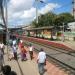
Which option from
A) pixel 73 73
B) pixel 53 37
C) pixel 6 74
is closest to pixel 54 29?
pixel 53 37

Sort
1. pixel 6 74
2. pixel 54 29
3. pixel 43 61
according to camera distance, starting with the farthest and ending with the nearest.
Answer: pixel 54 29 < pixel 43 61 < pixel 6 74

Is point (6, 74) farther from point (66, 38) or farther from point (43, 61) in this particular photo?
point (66, 38)

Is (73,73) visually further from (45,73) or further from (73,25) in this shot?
(73,25)

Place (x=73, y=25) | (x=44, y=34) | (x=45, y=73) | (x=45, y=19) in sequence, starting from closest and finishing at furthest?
(x=45, y=73)
(x=44, y=34)
(x=73, y=25)
(x=45, y=19)

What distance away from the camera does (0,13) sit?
2506 centimetres

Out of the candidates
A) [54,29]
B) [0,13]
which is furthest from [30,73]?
[54,29]

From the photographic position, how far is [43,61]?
51.5 ft

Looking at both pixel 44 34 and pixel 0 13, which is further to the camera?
pixel 44 34

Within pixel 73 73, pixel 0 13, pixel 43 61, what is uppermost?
pixel 0 13

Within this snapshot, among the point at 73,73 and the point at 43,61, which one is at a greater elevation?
the point at 43,61

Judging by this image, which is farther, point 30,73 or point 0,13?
point 0,13

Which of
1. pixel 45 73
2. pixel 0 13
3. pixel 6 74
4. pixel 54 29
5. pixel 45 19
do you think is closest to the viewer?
pixel 6 74

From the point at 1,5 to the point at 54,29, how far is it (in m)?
30.1

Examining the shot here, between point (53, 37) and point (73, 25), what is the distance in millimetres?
18887
